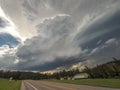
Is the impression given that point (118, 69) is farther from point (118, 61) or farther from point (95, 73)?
point (95, 73)

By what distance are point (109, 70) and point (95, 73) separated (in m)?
16.7

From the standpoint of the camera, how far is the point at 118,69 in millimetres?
118375

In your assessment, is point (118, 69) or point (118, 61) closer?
point (118, 69)

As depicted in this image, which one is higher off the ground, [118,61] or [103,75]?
[118,61]

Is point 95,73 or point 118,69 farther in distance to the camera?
point 95,73

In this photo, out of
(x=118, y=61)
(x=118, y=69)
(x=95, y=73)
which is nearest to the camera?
(x=118, y=69)

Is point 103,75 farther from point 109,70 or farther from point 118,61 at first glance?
point 118,61

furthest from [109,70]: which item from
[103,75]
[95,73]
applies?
[95,73]

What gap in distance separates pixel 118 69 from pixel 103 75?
34.4 feet

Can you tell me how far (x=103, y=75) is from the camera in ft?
412

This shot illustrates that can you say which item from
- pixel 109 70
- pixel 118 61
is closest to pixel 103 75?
pixel 109 70

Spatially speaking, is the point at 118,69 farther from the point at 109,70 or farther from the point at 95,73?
the point at 95,73

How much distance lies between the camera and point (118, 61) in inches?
5138

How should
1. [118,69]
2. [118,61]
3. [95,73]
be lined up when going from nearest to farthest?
1. [118,69]
2. [118,61]
3. [95,73]
